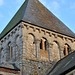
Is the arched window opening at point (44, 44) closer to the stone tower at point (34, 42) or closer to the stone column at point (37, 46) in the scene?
the stone tower at point (34, 42)

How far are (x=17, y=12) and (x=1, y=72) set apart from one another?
32.1 ft

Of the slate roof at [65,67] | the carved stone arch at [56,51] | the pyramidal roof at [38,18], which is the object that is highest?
the pyramidal roof at [38,18]

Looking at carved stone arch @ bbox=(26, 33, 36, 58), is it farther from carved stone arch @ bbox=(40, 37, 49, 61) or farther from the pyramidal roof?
the pyramidal roof

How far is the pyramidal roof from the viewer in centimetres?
2123

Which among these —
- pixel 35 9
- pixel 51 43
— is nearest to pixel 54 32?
pixel 51 43

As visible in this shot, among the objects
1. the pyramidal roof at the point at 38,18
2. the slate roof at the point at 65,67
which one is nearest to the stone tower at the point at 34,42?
the pyramidal roof at the point at 38,18

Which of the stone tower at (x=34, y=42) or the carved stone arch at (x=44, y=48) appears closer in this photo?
the stone tower at (x=34, y=42)

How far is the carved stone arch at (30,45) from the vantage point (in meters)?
19.2

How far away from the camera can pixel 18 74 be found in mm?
17172

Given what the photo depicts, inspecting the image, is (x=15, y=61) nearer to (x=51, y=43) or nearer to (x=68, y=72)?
(x=51, y=43)

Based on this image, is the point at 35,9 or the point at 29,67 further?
the point at 35,9

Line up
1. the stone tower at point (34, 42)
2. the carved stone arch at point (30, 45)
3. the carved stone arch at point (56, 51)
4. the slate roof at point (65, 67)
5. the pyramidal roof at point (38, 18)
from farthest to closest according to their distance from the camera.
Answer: the pyramidal roof at point (38, 18), the carved stone arch at point (56, 51), the carved stone arch at point (30, 45), the stone tower at point (34, 42), the slate roof at point (65, 67)

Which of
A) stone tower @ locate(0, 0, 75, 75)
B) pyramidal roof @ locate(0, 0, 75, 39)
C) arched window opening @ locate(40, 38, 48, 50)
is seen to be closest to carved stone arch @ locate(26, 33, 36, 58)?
stone tower @ locate(0, 0, 75, 75)

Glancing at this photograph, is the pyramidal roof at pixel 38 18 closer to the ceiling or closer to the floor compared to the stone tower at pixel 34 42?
closer to the ceiling
